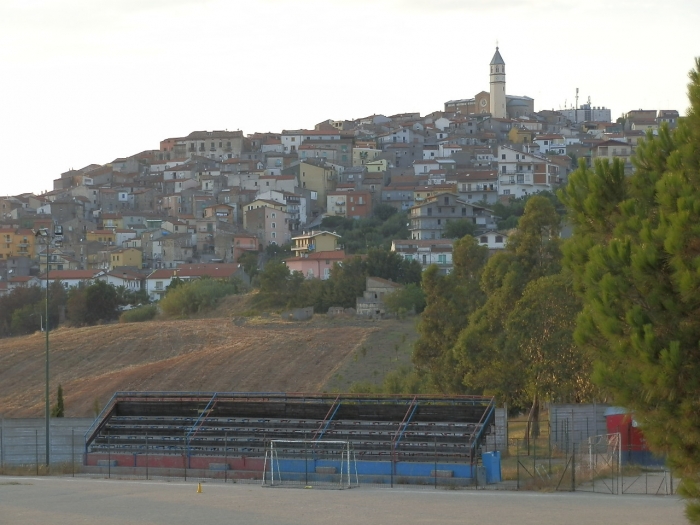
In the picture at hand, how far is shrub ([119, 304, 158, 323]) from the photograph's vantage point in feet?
242

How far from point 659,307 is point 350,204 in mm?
98022

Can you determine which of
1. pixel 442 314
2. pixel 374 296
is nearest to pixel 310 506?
pixel 442 314

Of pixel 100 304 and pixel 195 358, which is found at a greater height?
pixel 100 304

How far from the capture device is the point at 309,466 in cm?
2625

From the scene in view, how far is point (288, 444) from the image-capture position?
95.8 ft

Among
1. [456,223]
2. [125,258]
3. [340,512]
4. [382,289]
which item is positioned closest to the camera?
[340,512]

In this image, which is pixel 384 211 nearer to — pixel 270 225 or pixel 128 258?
pixel 270 225

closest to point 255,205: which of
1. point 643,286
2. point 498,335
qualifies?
point 498,335

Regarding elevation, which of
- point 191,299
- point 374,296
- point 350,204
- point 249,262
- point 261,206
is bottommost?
point 191,299

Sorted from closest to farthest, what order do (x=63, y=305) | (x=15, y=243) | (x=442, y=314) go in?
1. (x=442, y=314)
2. (x=63, y=305)
3. (x=15, y=243)

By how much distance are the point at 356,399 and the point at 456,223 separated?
59.1 m

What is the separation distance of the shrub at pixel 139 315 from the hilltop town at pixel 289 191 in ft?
40.9

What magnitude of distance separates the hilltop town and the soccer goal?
50786mm

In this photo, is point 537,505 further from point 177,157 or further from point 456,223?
point 177,157
